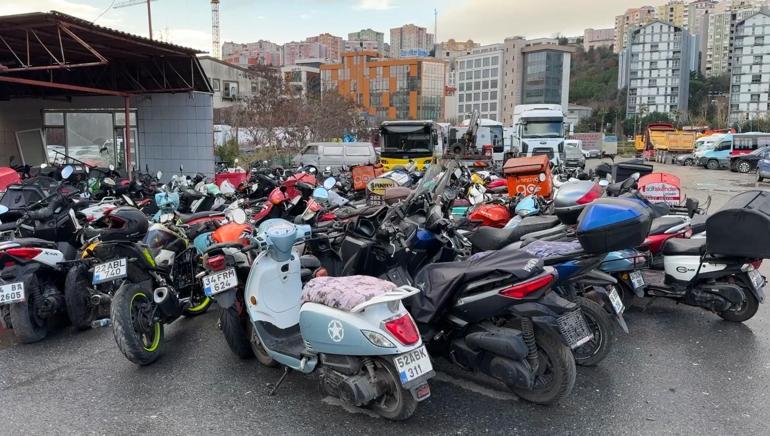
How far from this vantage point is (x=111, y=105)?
1525 cm

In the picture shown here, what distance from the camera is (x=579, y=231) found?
3.56 metres

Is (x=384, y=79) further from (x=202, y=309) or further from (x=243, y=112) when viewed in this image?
(x=202, y=309)

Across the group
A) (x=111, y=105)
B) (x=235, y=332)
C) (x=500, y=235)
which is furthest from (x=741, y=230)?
(x=111, y=105)

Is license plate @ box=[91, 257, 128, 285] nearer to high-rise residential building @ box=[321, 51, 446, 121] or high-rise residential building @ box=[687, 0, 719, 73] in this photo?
high-rise residential building @ box=[321, 51, 446, 121]

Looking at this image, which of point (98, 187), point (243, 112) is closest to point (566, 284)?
point (98, 187)

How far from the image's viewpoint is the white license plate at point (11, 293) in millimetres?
4395

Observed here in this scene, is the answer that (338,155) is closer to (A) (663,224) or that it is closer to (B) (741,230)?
(A) (663,224)

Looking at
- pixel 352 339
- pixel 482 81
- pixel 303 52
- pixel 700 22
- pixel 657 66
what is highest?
pixel 700 22

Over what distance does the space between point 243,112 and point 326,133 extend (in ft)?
17.7

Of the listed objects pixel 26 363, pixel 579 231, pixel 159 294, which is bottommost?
pixel 26 363

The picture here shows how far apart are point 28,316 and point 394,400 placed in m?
3.24

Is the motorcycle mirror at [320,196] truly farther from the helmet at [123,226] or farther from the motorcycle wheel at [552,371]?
the motorcycle wheel at [552,371]

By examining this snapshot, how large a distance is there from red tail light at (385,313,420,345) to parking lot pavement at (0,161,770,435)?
1.93 feet

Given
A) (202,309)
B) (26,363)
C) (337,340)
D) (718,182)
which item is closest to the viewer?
(337,340)
